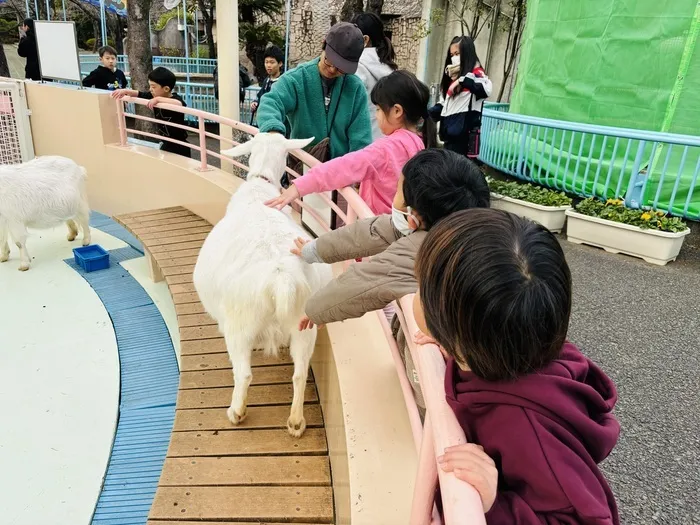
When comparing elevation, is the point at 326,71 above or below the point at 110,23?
below

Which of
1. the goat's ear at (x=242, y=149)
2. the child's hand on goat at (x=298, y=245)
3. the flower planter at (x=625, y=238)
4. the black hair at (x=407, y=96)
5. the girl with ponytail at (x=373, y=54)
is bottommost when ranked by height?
the flower planter at (x=625, y=238)

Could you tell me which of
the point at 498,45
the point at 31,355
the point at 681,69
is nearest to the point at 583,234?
the point at 681,69

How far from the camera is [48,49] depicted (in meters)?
6.99

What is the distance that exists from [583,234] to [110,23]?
84.1 ft

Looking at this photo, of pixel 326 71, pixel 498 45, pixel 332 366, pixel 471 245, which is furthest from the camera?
pixel 498 45

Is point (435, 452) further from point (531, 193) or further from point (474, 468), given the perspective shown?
point (531, 193)

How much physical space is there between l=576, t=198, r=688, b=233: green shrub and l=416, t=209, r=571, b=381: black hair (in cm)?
481

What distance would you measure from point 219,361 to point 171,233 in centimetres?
234

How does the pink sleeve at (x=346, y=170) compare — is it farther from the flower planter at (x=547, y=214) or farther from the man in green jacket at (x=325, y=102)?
the flower planter at (x=547, y=214)

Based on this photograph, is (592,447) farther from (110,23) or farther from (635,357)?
(110,23)

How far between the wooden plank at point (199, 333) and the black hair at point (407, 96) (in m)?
1.84

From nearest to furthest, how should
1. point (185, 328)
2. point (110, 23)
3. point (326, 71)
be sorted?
point (326, 71)
point (185, 328)
point (110, 23)

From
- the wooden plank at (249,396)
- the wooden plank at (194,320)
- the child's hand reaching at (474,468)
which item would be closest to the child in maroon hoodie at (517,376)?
the child's hand reaching at (474,468)

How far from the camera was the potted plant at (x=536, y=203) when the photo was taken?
5.72m
